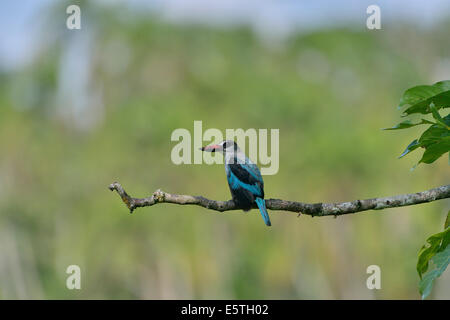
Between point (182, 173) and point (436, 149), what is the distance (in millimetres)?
27582

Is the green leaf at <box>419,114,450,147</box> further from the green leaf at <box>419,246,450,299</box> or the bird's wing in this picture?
the bird's wing

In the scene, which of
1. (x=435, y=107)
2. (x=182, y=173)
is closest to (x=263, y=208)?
(x=435, y=107)

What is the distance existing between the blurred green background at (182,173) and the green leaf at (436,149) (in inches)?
839

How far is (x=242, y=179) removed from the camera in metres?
7.09

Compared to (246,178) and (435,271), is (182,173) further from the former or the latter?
(435,271)

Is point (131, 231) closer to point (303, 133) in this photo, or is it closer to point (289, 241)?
point (289, 241)

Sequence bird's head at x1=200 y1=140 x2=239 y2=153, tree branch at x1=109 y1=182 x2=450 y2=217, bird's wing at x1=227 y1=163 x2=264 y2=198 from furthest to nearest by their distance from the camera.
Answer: bird's head at x1=200 y1=140 x2=239 y2=153, bird's wing at x1=227 y1=163 x2=264 y2=198, tree branch at x1=109 y1=182 x2=450 y2=217

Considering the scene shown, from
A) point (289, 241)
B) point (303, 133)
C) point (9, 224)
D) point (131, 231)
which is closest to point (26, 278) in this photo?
point (9, 224)

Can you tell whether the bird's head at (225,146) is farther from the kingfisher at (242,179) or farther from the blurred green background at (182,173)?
the blurred green background at (182,173)

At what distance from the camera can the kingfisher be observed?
21.6 feet

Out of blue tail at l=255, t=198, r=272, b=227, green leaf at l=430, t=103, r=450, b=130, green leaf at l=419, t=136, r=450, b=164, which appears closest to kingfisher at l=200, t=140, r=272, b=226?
blue tail at l=255, t=198, r=272, b=227

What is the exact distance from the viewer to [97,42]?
120ft

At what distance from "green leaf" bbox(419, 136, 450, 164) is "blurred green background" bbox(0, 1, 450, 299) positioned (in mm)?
21313
